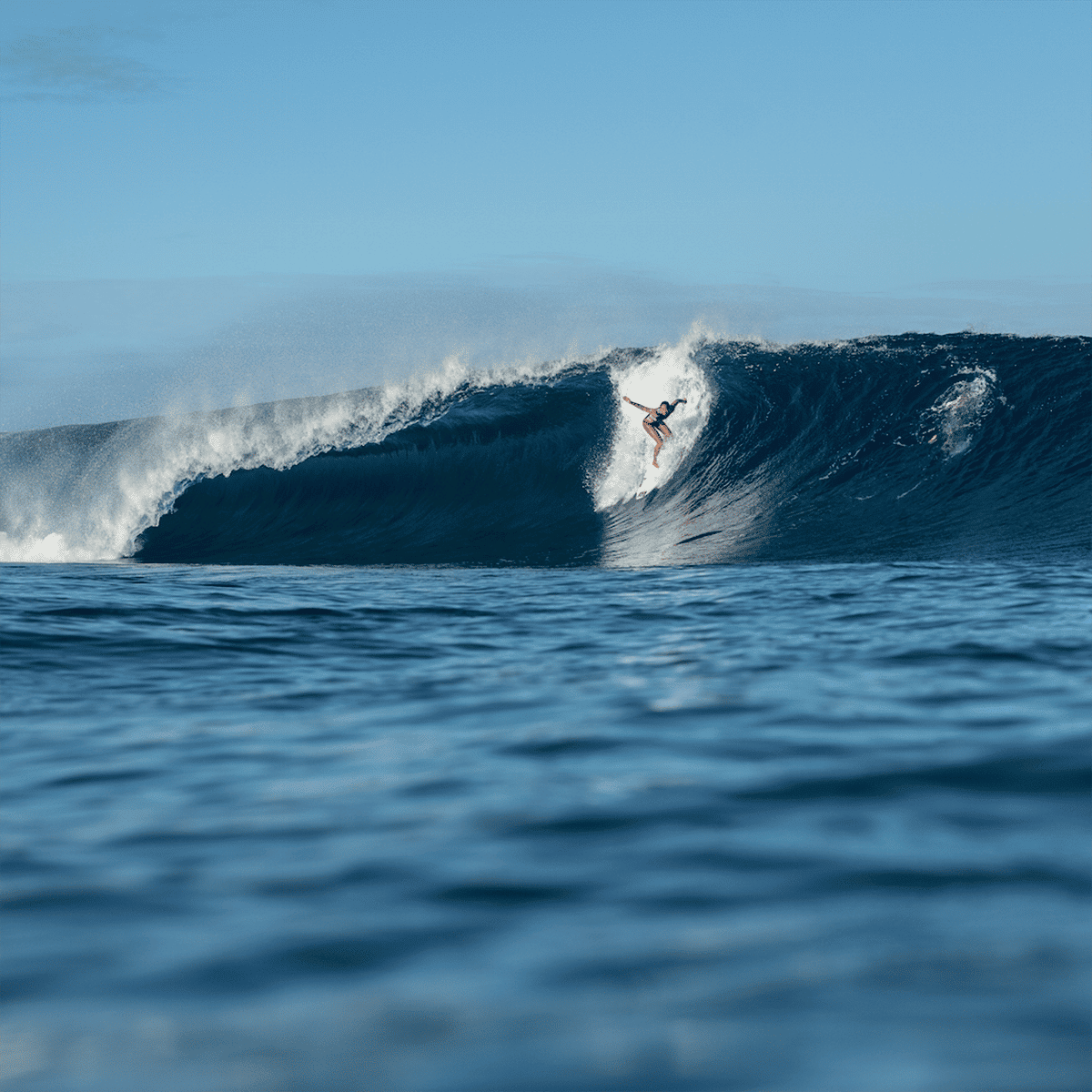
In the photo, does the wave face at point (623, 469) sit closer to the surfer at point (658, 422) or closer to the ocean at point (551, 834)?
the surfer at point (658, 422)

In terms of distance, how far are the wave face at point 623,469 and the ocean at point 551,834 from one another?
3887 millimetres

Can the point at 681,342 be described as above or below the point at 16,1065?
above

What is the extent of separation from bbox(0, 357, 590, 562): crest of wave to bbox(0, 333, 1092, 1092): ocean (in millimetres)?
8207

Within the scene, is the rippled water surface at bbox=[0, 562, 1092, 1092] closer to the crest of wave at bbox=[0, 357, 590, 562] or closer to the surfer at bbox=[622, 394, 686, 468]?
the surfer at bbox=[622, 394, 686, 468]

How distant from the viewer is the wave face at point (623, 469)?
43.9ft

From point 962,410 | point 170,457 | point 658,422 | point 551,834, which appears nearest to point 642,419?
point 658,422

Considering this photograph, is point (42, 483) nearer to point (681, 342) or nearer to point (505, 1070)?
point (681, 342)

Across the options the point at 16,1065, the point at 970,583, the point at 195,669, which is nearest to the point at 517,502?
the point at 970,583

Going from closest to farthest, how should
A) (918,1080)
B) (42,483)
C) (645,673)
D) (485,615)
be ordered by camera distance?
(918,1080), (645,673), (485,615), (42,483)

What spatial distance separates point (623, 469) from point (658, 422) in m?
1.28

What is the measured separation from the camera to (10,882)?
2.43 m

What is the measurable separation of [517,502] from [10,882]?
14.1 m

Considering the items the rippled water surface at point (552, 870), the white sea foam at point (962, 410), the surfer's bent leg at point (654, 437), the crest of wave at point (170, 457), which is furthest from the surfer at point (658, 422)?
the rippled water surface at point (552, 870)

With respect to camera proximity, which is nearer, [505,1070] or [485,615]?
[505,1070]
